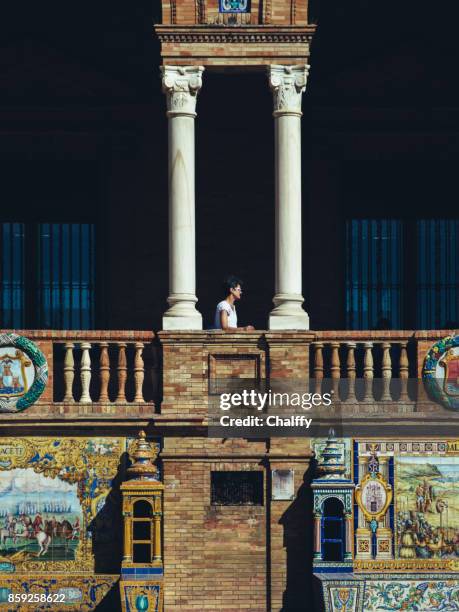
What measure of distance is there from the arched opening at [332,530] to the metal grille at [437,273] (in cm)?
530

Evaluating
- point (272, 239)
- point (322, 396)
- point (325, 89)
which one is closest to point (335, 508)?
point (322, 396)

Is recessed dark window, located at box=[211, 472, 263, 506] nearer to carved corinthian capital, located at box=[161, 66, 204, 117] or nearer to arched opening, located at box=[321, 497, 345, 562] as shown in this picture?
arched opening, located at box=[321, 497, 345, 562]

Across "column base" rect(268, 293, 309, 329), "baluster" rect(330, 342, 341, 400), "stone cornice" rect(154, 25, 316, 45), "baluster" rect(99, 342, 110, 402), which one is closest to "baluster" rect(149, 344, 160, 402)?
"baluster" rect(99, 342, 110, 402)

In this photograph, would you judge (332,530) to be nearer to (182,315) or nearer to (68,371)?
(182,315)

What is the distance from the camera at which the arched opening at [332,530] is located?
2584cm

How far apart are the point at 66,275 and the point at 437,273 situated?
528 centimetres

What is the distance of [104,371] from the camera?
26.6 metres

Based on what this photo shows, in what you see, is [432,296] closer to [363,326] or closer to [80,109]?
[363,326]

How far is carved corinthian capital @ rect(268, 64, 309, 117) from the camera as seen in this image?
26859 millimetres

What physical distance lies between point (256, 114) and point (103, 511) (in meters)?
6.57

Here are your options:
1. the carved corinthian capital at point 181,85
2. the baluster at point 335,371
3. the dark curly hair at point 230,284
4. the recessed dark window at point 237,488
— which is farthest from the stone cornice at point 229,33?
the recessed dark window at point 237,488

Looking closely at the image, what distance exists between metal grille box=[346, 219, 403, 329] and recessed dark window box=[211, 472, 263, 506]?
15.5ft

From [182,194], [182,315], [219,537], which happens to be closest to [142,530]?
[219,537]

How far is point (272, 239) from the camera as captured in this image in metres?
29.6
